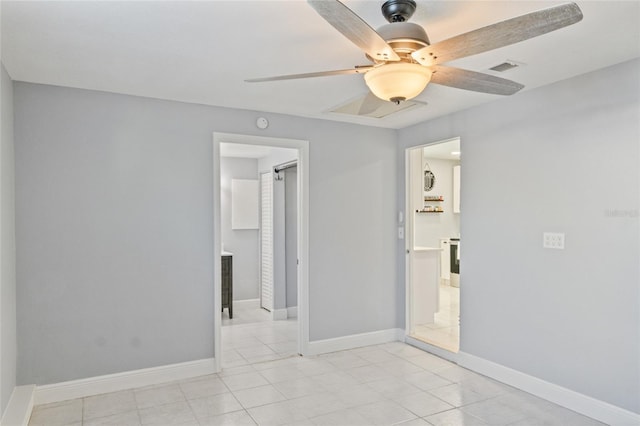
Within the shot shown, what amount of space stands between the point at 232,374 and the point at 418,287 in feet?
8.06

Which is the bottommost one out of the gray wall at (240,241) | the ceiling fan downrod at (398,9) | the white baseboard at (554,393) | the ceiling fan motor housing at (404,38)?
the white baseboard at (554,393)

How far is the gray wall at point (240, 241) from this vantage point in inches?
257

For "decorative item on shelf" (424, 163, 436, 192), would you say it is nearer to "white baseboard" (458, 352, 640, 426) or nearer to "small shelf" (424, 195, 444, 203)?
"small shelf" (424, 195, 444, 203)

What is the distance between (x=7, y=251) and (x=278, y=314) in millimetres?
3419

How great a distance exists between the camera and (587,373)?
294 centimetres

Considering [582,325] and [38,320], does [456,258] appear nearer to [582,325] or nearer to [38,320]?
[582,325]

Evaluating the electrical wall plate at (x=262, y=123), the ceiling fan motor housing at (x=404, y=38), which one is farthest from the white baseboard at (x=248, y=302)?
the ceiling fan motor housing at (x=404, y=38)

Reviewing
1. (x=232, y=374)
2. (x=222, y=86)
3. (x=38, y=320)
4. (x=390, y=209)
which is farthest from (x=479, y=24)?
(x=38, y=320)

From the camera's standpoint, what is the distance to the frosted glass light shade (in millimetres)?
1762

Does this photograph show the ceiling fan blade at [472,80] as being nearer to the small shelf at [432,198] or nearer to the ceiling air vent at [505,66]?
the ceiling air vent at [505,66]

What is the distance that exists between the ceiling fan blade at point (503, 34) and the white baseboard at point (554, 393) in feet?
8.40

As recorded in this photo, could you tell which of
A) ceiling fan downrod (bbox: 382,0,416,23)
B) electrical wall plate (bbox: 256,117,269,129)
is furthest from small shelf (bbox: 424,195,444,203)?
ceiling fan downrod (bbox: 382,0,416,23)

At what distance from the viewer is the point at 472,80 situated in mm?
1949

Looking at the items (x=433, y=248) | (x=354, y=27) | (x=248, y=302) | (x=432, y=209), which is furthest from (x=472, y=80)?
(x=432, y=209)
